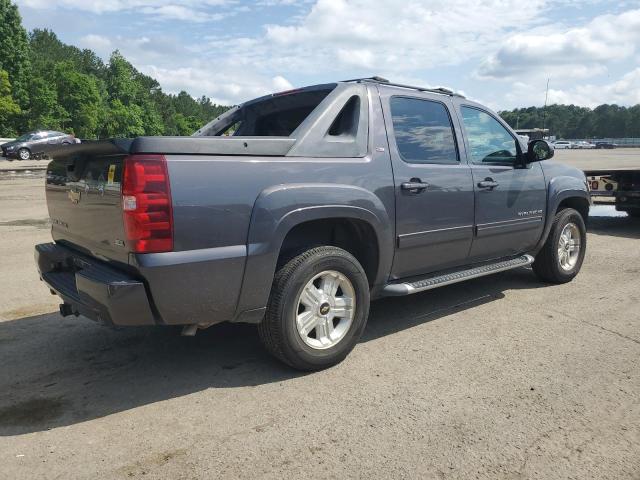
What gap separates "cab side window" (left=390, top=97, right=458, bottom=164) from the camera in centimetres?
418

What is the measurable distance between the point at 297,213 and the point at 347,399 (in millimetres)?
1175

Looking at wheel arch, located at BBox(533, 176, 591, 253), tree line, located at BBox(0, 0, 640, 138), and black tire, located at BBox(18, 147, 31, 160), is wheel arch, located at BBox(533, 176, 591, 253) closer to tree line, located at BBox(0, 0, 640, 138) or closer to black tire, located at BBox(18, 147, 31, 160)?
tree line, located at BBox(0, 0, 640, 138)

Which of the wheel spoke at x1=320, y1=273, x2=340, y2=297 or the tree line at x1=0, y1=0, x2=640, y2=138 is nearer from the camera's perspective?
the wheel spoke at x1=320, y1=273, x2=340, y2=297

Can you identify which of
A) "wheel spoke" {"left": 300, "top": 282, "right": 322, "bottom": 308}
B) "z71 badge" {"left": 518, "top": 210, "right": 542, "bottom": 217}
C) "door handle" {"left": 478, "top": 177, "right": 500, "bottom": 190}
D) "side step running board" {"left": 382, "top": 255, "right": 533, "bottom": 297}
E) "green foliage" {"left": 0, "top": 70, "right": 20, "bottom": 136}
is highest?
"green foliage" {"left": 0, "top": 70, "right": 20, "bottom": 136}

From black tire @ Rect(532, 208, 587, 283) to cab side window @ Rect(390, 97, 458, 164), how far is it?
6.00 feet

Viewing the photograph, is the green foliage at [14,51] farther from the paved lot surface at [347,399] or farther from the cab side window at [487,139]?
the cab side window at [487,139]

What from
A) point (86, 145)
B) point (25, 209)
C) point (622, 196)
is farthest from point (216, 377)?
point (25, 209)

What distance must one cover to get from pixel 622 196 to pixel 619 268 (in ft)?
11.8

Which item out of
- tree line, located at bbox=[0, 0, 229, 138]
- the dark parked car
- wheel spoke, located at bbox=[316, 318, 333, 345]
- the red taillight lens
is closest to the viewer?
the red taillight lens

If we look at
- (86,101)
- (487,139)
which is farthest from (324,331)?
(86,101)

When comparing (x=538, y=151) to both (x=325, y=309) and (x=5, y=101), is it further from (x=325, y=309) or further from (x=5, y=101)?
(x=5, y=101)

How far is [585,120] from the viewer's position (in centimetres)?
15000

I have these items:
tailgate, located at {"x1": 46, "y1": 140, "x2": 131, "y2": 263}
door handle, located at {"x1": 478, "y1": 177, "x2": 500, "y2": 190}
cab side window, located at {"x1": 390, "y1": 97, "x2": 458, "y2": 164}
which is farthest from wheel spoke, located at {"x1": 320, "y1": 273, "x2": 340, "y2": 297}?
door handle, located at {"x1": 478, "y1": 177, "x2": 500, "y2": 190}

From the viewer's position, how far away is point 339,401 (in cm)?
323
